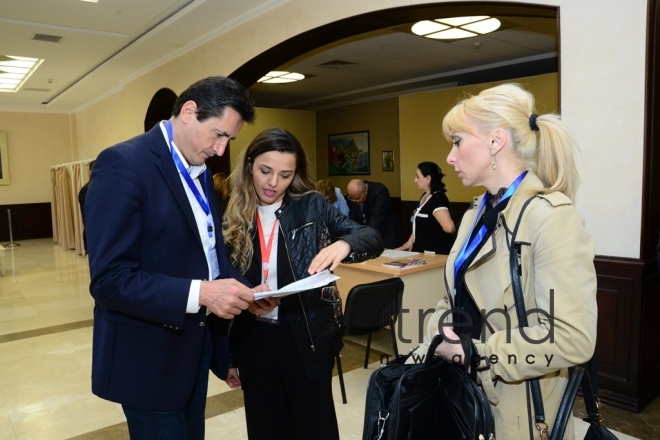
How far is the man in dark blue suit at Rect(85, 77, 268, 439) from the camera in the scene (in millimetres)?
1312

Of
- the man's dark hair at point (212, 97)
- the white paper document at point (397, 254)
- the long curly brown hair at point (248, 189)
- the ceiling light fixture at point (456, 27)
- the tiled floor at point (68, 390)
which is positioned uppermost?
the ceiling light fixture at point (456, 27)

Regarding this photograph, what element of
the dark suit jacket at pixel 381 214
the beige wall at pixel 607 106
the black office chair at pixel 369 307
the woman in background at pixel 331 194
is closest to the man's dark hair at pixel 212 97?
the black office chair at pixel 369 307

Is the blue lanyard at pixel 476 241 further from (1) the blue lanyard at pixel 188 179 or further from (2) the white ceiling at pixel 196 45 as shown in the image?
(2) the white ceiling at pixel 196 45

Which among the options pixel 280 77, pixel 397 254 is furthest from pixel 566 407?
pixel 280 77

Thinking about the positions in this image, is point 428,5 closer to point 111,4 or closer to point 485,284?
point 485,284

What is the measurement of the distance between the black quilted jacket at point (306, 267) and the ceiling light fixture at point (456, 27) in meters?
4.48

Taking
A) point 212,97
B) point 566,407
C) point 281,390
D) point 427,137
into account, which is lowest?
point 281,390

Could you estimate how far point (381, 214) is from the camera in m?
5.75

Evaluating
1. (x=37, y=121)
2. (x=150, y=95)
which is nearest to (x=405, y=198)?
(x=150, y=95)

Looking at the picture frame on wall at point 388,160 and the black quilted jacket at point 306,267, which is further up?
the picture frame on wall at point 388,160

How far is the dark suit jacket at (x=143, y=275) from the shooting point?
1.31 meters

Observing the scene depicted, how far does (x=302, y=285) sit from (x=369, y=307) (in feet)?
6.22

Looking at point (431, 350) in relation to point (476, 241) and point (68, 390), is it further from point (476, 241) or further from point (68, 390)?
point (68, 390)

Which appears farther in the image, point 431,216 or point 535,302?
point 431,216
